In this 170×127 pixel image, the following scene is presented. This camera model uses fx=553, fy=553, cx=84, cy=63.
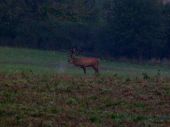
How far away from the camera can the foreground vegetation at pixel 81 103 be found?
37.6ft

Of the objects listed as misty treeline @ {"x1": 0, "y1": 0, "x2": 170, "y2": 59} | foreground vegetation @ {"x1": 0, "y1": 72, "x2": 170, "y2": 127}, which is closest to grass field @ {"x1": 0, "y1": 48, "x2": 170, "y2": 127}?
foreground vegetation @ {"x1": 0, "y1": 72, "x2": 170, "y2": 127}

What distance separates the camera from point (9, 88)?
15.2 metres

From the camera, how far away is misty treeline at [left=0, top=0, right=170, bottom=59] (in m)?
59.4

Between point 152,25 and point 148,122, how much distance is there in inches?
1968

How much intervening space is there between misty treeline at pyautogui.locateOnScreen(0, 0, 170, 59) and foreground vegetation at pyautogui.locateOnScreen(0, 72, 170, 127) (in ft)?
134

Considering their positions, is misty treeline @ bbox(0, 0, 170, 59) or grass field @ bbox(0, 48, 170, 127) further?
misty treeline @ bbox(0, 0, 170, 59)

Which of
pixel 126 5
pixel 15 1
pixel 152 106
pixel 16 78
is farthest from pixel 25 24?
pixel 152 106

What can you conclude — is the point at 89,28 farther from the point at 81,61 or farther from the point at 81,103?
the point at 81,103

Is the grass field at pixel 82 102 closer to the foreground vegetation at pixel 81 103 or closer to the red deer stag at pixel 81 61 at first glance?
the foreground vegetation at pixel 81 103

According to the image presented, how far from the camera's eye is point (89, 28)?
2483 inches

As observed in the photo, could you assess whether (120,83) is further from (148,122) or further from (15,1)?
(15,1)

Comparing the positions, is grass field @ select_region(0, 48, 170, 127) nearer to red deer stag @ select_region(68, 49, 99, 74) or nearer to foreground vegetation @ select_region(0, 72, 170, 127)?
foreground vegetation @ select_region(0, 72, 170, 127)

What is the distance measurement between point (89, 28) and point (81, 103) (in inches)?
1954

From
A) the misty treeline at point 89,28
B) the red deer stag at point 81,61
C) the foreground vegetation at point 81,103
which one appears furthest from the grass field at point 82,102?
the misty treeline at point 89,28
